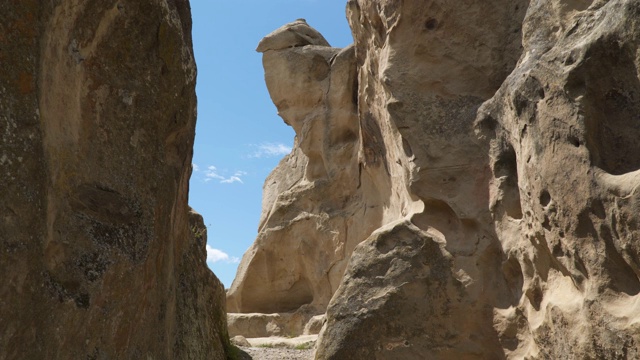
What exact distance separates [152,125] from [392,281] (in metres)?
4.18

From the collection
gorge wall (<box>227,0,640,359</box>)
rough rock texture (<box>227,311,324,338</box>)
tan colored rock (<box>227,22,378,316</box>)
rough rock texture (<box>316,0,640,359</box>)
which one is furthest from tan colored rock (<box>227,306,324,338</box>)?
rough rock texture (<box>316,0,640,359</box>)

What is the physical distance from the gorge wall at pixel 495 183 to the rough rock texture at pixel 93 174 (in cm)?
313

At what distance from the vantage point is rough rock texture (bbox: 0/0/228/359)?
15.1ft

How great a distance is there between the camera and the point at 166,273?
6.59m

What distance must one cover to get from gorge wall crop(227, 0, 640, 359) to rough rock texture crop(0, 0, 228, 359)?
3127 mm

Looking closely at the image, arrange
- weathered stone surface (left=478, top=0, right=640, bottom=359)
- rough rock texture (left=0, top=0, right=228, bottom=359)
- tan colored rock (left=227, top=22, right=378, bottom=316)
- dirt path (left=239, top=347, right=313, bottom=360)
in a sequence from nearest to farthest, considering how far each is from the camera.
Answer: rough rock texture (left=0, top=0, right=228, bottom=359) < weathered stone surface (left=478, top=0, right=640, bottom=359) < dirt path (left=239, top=347, right=313, bottom=360) < tan colored rock (left=227, top=22, right=378, bottom=316)

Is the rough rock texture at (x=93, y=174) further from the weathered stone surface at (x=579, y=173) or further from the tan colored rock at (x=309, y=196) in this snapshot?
the tan colored rock at (x=309, y=196)

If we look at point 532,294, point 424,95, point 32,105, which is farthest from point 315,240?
point 32,105

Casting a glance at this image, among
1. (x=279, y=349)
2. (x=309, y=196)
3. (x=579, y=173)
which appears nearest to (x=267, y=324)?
(x=309, y=196)

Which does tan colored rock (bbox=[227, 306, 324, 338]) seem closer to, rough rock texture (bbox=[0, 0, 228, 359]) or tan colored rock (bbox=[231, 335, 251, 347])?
tan colored rock (bbox=[231, 335, 251, 347])

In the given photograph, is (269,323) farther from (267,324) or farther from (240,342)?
(240,342)

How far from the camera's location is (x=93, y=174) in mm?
5543

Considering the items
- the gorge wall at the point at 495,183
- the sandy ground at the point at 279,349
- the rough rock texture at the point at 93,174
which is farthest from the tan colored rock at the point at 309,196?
the rough rock texture at the point at 93,174

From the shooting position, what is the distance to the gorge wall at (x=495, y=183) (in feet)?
21.3
